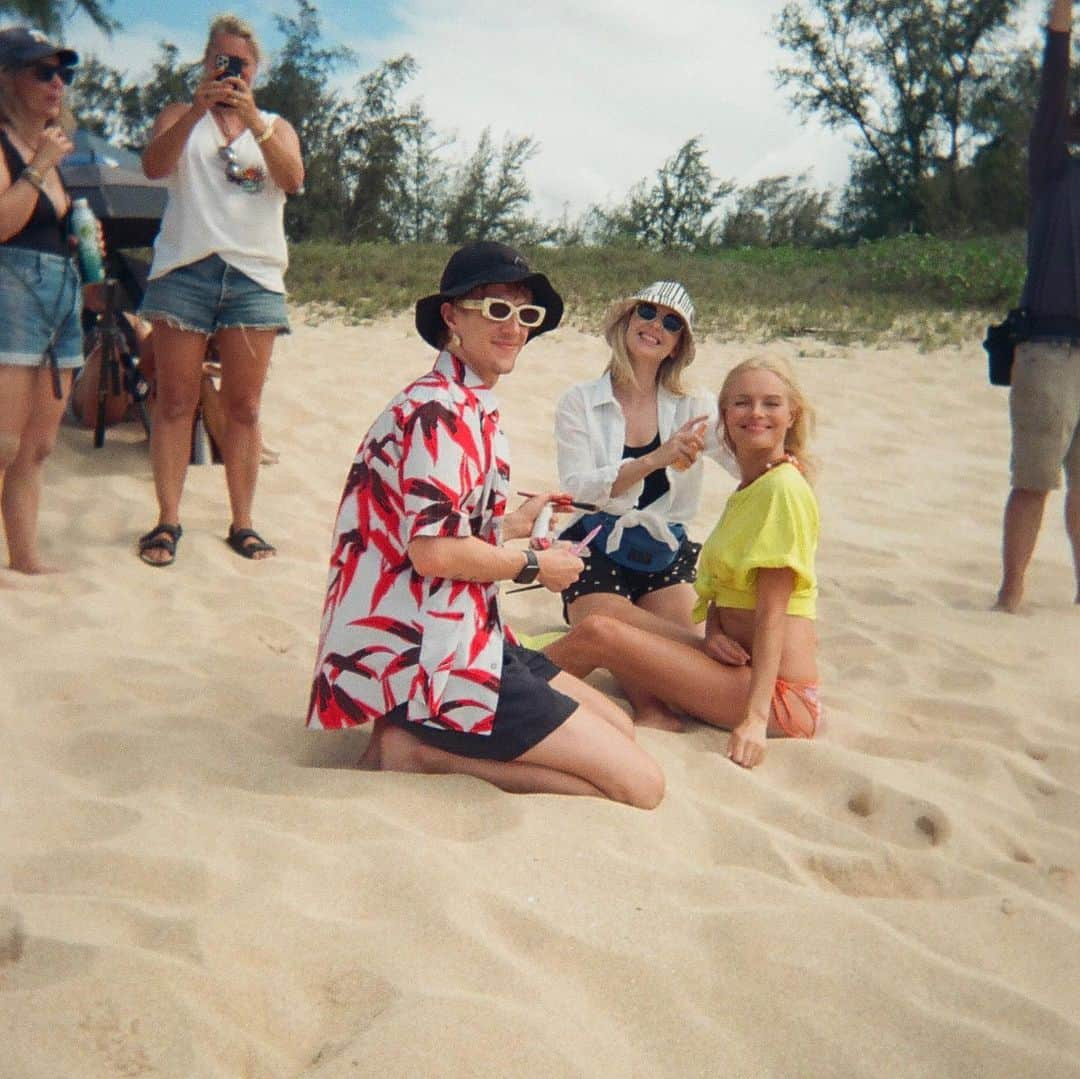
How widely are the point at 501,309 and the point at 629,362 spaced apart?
1408 millimetres

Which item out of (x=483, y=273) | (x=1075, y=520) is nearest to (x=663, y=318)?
(x=483, y=273)

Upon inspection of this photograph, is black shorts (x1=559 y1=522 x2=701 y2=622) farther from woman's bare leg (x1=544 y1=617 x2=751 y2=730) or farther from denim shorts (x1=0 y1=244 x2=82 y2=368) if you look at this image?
denim shorts (x1=0 y1=244 x2=82 y2=368)

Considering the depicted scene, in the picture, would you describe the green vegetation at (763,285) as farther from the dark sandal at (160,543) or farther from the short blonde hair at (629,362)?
the short blonde hair at (629,362)

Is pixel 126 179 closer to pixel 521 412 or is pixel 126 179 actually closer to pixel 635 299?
pixel 521 412

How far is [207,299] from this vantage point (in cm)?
451

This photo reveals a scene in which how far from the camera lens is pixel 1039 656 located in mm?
4188

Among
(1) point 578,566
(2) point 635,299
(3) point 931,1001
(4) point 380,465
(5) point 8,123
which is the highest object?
(5) point 8,123

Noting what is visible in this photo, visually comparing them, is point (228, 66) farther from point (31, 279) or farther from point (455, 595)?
point (455, 595)

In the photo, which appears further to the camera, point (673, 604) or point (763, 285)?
point (763, 285)

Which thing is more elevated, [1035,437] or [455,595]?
[1035,437]

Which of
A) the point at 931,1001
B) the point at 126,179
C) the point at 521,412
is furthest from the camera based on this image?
the point at 521,412

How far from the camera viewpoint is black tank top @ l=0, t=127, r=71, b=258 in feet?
13.1

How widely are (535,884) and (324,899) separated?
15.8 inches

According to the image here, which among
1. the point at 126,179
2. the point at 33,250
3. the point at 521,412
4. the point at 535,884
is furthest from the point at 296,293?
the point at 535,884
